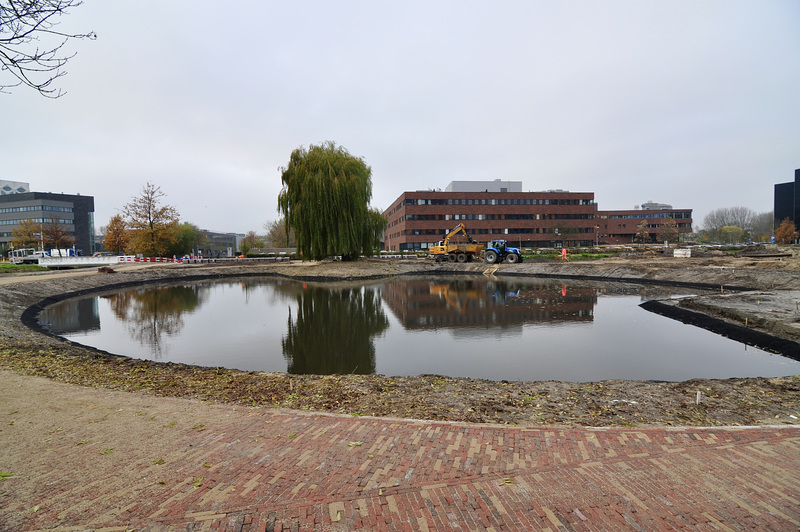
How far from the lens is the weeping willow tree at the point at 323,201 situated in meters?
36.4

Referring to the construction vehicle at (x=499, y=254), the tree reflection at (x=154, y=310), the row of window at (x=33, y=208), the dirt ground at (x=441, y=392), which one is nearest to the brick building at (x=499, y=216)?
the construction vehicle at (x=499, y=254)

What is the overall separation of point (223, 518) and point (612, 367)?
353 inches

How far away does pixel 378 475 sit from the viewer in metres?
3.75

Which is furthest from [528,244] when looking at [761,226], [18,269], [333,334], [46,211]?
[46,211]

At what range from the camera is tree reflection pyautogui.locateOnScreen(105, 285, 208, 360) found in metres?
14.1

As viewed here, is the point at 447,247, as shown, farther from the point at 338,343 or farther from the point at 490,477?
the point at 490,477

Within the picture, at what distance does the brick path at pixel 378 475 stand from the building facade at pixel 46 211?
101277 millimetres

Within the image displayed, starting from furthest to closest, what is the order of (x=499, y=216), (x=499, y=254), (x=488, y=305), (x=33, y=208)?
(x=33, y=208), (x=499, y=216), (x=499, y=254), (x=488, y=305)

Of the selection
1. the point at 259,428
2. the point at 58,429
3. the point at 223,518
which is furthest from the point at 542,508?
the point at 58,429

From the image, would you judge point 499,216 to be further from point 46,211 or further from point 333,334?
point 46,211

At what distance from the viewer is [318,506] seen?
327cm

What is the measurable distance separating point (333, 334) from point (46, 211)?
10490 centimetres

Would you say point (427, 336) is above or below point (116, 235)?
below

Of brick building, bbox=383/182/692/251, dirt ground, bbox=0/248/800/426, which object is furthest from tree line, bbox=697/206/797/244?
dirt ground, bbox=0/248/800/426
